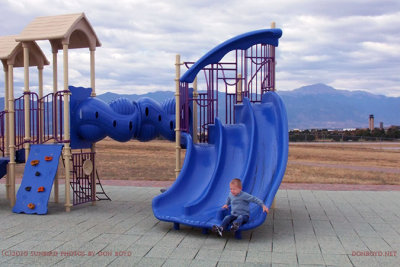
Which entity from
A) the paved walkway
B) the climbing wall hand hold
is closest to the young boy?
the paved walkway

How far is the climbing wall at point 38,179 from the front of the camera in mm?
9289

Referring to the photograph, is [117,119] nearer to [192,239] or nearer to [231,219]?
[192,239]

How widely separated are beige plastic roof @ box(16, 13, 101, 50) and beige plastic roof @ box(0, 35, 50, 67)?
0.47 meters

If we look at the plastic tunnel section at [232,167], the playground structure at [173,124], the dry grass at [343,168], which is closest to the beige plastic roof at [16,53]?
the playground structure at [173,124]

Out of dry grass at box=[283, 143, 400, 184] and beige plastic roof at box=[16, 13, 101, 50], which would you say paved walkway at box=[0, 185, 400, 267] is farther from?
dry grass at box=[283, 143, 400, 184]

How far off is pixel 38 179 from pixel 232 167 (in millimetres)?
4117

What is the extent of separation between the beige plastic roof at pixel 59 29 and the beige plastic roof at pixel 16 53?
1.55 feet

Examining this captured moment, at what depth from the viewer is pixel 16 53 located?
426 inches

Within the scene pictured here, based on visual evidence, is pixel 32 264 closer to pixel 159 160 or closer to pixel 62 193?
pixel 62 193

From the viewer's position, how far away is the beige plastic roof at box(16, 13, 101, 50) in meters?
9.63

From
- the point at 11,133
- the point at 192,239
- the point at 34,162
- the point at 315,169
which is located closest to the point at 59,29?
the point at 11,133

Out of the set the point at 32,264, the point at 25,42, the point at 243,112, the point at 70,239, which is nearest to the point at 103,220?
the point at 70,239

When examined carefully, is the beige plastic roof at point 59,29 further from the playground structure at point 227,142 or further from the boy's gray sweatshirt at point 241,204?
the boy's gray sweatshirt at point 241,204

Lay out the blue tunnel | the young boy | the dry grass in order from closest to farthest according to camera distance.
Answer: the young boy
the blue tunnel
the dry grass
